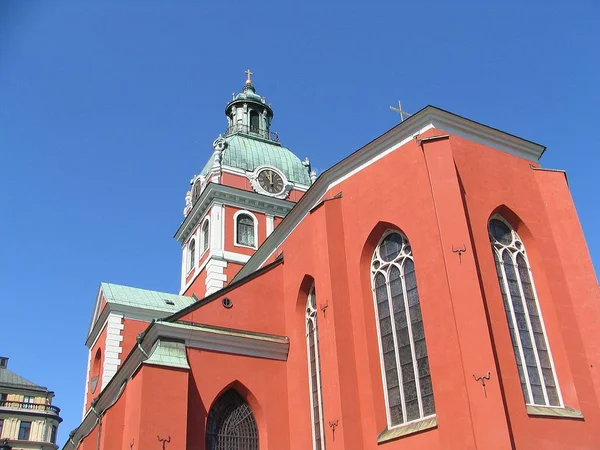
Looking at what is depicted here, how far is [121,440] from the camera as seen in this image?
1752 cm

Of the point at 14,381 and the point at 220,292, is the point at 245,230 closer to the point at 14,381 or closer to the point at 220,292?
the point at 220,292

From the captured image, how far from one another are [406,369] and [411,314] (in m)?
1.21

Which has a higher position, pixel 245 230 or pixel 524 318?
pixel 245 230

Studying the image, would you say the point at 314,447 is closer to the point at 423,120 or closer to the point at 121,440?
the point at 121,440

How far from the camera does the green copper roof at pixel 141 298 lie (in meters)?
25.6

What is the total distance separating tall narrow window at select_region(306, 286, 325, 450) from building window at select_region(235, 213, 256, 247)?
1189 centimetres

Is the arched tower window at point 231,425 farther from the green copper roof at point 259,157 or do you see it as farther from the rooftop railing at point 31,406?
the rooftop railing at point 31,406

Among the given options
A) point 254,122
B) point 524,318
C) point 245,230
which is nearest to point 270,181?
point 245,230

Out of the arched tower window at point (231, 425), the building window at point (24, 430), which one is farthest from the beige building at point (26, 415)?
the arched tower window at point (231, 425)

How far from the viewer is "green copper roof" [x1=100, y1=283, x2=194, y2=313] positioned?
25.6 m

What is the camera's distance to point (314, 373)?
16703 millimetres

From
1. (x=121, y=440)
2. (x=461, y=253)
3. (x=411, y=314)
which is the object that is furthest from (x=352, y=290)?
(x=121, y=440)

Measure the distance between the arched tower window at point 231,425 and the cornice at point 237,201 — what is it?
561 inches

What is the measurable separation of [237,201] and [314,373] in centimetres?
1458
